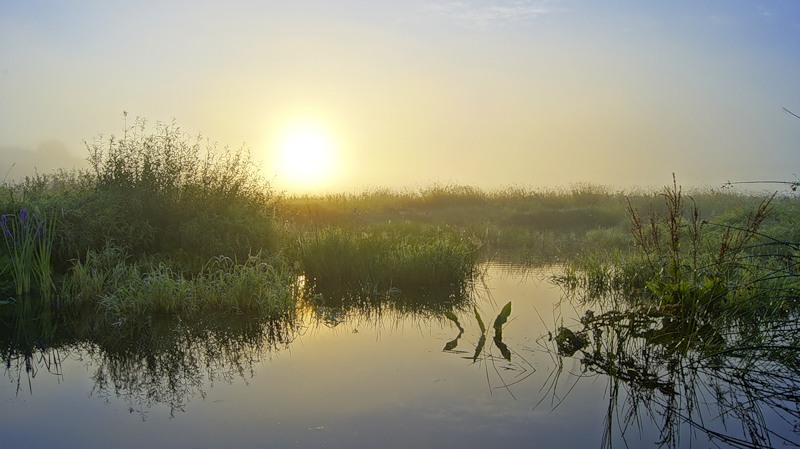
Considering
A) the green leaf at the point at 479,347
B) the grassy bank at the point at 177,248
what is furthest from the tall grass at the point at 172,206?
the green leaf at the point at 479,347

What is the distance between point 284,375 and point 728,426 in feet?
11.2

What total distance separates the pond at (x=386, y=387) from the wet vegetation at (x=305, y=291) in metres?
0.04

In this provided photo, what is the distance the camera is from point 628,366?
5.42 metres

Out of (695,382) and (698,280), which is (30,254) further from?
(698,280)

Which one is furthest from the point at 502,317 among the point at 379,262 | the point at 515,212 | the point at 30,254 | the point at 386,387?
the point at 515,212

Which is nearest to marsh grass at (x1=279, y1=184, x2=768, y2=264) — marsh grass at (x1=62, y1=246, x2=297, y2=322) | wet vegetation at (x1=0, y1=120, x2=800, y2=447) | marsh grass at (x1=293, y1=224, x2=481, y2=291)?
wet vegetation at (x1=0, y1=120, x2=800, y2=447)

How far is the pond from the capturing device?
4.16 m

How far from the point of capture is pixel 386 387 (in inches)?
199

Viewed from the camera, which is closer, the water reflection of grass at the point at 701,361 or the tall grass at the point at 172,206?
the water reflection of grass at the point at 701,361

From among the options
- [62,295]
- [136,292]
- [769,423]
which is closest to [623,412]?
[769,423]

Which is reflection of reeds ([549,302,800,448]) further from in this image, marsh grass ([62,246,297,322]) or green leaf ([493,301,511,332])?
marsh grass ([62,246,297,322])

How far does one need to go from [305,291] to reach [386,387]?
14.1ft

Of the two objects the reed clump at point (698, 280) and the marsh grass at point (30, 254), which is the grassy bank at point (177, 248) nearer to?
the marsh grass at point (30, 254)

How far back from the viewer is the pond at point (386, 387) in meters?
4.16
